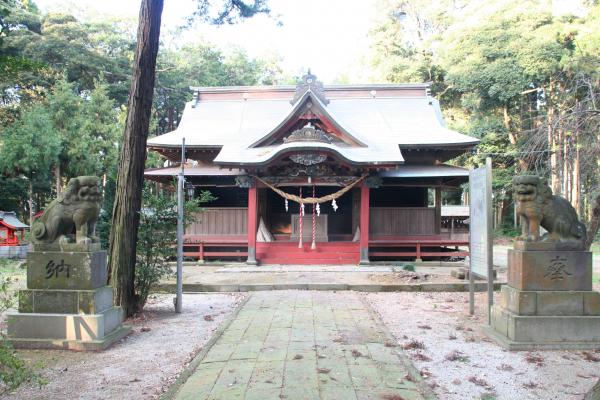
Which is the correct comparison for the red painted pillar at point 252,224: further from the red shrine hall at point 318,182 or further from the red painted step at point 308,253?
the red painted step at point 308,253

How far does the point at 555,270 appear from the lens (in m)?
5.56

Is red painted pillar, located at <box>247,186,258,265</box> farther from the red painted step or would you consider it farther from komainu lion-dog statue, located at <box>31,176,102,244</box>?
komainu lion-dog statue, located at <box>31,176,102,244</box>

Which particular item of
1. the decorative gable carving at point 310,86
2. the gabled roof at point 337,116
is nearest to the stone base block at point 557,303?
the gabled roof at point 337,116

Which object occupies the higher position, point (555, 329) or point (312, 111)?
point (312, 111)

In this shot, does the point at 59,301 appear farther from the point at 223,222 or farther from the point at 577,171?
the point at 577,171

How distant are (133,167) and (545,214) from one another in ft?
20.3

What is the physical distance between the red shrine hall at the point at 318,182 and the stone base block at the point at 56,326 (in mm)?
8387

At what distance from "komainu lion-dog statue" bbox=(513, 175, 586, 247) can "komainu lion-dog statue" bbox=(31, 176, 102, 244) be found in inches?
227

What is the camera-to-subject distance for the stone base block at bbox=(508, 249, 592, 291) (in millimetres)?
5543

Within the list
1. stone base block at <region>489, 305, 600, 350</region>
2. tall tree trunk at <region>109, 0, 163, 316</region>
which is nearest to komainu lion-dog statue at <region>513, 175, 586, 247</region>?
stone base block at <region>489, 305, 600, 350</region>

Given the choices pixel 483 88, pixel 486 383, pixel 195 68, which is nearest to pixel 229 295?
pixel 486 383

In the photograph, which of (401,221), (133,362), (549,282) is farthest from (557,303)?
(401,221)

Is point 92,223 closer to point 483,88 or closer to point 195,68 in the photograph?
point 483,88

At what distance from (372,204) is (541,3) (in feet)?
66.4
